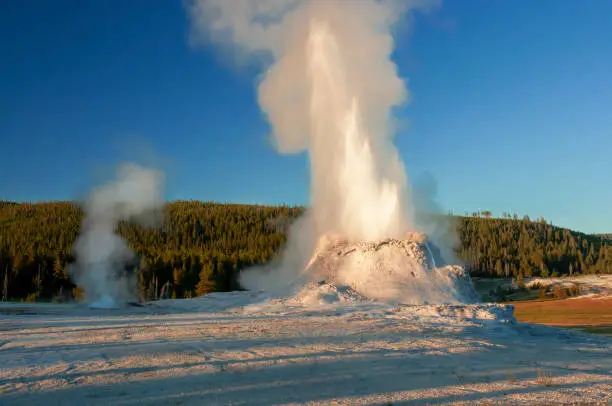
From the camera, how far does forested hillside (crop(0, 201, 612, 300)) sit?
175 ft

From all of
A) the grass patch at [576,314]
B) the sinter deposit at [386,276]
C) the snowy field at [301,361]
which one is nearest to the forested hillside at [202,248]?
the grass patch at [576,314]

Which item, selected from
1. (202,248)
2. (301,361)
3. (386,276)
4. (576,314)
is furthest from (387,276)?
(202,248)

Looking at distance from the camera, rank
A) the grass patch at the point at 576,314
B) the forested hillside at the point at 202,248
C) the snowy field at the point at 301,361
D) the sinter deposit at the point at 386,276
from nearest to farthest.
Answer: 1. the snowy field at the point at 301,361
2. the sinter deposit at the point at 386,276
3. the grass patch at the point at 576,314
4. the forested hillside at the point at 202,248

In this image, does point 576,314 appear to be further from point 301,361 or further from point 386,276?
point 301,361

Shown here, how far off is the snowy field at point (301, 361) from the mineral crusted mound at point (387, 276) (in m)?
4.07

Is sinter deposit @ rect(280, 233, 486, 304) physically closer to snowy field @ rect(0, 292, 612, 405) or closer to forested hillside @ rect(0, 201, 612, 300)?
snowy field @ rect(0, 292, 612, 405)

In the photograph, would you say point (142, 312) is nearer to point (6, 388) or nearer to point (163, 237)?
point (6, 388)

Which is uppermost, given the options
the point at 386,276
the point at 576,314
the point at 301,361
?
the point at 386,276

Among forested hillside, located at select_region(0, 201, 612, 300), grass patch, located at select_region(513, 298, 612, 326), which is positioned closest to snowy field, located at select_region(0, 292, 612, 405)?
grass patch, located at select_region(513, 298, 612, 326)

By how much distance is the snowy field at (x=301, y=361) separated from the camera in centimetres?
781

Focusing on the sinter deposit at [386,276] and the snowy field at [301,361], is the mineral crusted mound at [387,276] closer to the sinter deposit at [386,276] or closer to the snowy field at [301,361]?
the sinter deposit at [386,276]

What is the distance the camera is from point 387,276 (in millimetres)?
23500

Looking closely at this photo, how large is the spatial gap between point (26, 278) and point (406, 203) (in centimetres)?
4632

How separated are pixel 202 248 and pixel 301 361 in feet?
243
